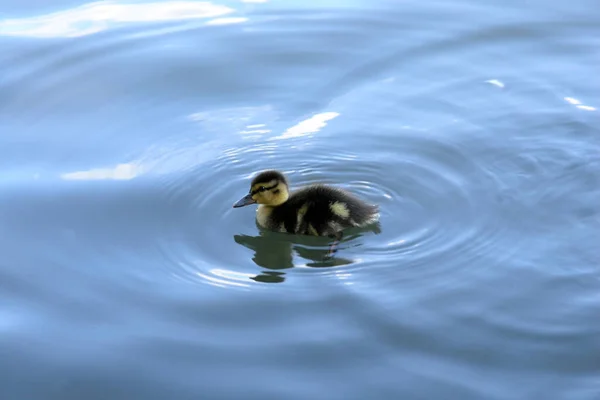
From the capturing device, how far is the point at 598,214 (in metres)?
4.47

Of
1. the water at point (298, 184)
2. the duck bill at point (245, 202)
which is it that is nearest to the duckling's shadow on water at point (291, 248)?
the water at point (298, 184)

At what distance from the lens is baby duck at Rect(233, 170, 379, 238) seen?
4.42m

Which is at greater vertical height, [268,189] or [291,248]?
[268,189]

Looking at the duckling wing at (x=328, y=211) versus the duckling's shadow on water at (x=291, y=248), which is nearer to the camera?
the duckling's shadow on water at (x=291, y=248)

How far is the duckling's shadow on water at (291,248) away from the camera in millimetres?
4261

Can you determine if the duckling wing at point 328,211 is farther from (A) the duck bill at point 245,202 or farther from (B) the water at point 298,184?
(A) the duck bill at point 245,202

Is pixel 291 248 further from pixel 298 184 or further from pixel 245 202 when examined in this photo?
pixel 298 184

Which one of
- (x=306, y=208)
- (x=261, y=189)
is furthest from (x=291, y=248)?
(x=261, y=189)

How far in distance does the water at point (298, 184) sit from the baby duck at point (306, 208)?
72 mm

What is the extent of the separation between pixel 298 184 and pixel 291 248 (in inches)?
21.1

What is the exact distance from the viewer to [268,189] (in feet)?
14.8

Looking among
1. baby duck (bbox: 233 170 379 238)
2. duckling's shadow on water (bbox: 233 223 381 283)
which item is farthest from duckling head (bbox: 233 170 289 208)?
duckling's shadow on water (bbox: 233 223 381 283)

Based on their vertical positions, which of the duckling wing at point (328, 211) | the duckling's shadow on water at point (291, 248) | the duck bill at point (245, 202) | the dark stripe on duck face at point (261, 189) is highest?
the dark stripe on duck face at point (261, 189)

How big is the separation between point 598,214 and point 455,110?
1199 millimetres
